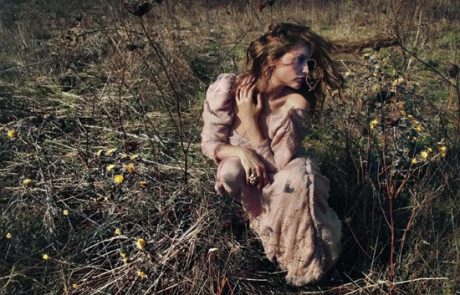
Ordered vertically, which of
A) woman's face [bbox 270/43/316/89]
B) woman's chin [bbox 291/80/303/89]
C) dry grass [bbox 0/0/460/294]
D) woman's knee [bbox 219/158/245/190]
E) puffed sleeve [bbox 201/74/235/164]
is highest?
woman's face [bbox 270/43/316/89]

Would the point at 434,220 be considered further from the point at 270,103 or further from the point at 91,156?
the point at 91,156

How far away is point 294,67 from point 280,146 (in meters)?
0.33

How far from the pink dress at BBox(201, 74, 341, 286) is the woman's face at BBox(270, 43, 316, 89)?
0.40 feet

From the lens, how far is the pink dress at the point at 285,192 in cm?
210

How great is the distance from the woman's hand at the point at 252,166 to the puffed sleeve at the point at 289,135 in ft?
0.29

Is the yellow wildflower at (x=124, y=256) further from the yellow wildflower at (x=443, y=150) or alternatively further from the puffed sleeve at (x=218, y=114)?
the yellow wildflower at (x=443, y=150)

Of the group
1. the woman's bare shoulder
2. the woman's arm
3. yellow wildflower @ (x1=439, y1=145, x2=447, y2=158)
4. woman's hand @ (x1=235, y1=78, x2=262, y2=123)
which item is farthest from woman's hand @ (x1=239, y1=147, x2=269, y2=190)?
yellow wildflower @ (x1=439, y1=145, x2=447, y2=158)

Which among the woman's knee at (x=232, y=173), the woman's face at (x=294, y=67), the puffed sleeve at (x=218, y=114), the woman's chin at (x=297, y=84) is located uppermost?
the woman's face at (x=294, y=67)

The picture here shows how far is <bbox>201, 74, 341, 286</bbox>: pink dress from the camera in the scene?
2104mm

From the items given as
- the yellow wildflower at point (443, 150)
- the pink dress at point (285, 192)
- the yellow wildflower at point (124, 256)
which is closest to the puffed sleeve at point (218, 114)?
the pink dress at point (285, 192)

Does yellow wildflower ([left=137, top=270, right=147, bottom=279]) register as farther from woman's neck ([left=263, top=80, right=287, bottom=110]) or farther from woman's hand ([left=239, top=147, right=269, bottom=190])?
woman's neck ([left=263, top=80, right=287, bottom=110])

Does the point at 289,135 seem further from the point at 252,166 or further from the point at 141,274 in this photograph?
the point at 141,274

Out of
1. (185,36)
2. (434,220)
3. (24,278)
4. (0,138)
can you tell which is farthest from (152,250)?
(185,36)

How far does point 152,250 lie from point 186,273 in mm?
178
